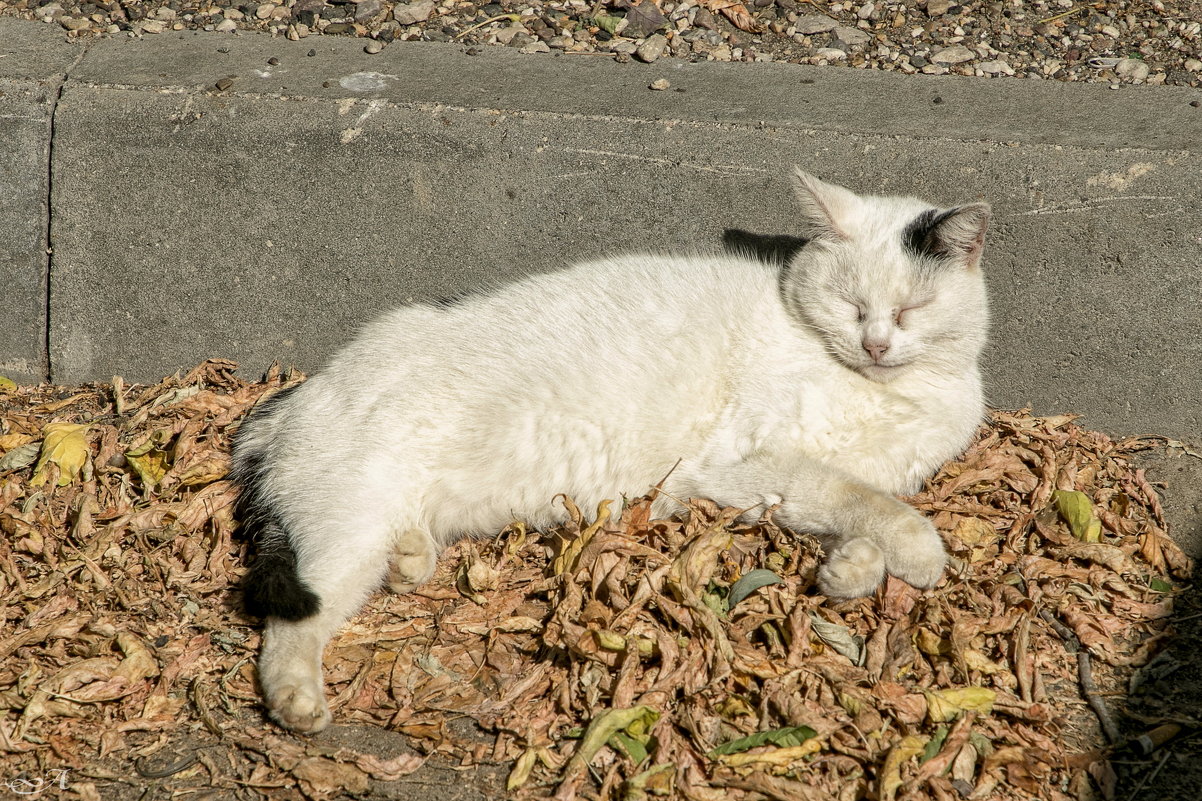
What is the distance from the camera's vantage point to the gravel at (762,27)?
3654 mm

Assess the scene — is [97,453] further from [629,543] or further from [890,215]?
[890,215]

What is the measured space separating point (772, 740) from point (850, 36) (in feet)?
9.13

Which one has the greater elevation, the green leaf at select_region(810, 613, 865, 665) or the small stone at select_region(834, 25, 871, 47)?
the small stone at select_region(834, 25, 871, 47)

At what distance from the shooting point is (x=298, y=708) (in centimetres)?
233

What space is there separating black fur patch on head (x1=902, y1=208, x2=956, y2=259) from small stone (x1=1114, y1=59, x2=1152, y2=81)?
1.39m

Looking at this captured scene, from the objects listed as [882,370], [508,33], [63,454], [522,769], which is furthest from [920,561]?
[63,454]

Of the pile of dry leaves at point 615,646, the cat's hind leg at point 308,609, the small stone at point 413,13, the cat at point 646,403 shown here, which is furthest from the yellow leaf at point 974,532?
the small stone at point 413,13

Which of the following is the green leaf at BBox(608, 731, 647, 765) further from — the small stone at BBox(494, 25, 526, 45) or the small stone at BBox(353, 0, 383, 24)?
the small stone at BBox(353, 0, 383, 24)

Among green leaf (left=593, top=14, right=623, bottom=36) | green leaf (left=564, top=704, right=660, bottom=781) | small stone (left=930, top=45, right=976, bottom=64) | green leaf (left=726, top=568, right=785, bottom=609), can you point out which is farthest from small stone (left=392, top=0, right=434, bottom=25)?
green leaf (left=564, top=704, right=660, bottom=781)

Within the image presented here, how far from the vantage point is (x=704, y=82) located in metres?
3.42

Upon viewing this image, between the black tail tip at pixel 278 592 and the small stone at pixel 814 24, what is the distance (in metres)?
2.78

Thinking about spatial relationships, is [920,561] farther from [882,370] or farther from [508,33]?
[508,33]

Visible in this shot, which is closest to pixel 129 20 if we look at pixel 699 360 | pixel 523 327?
pixel 523 327

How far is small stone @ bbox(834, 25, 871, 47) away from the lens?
377 cm
